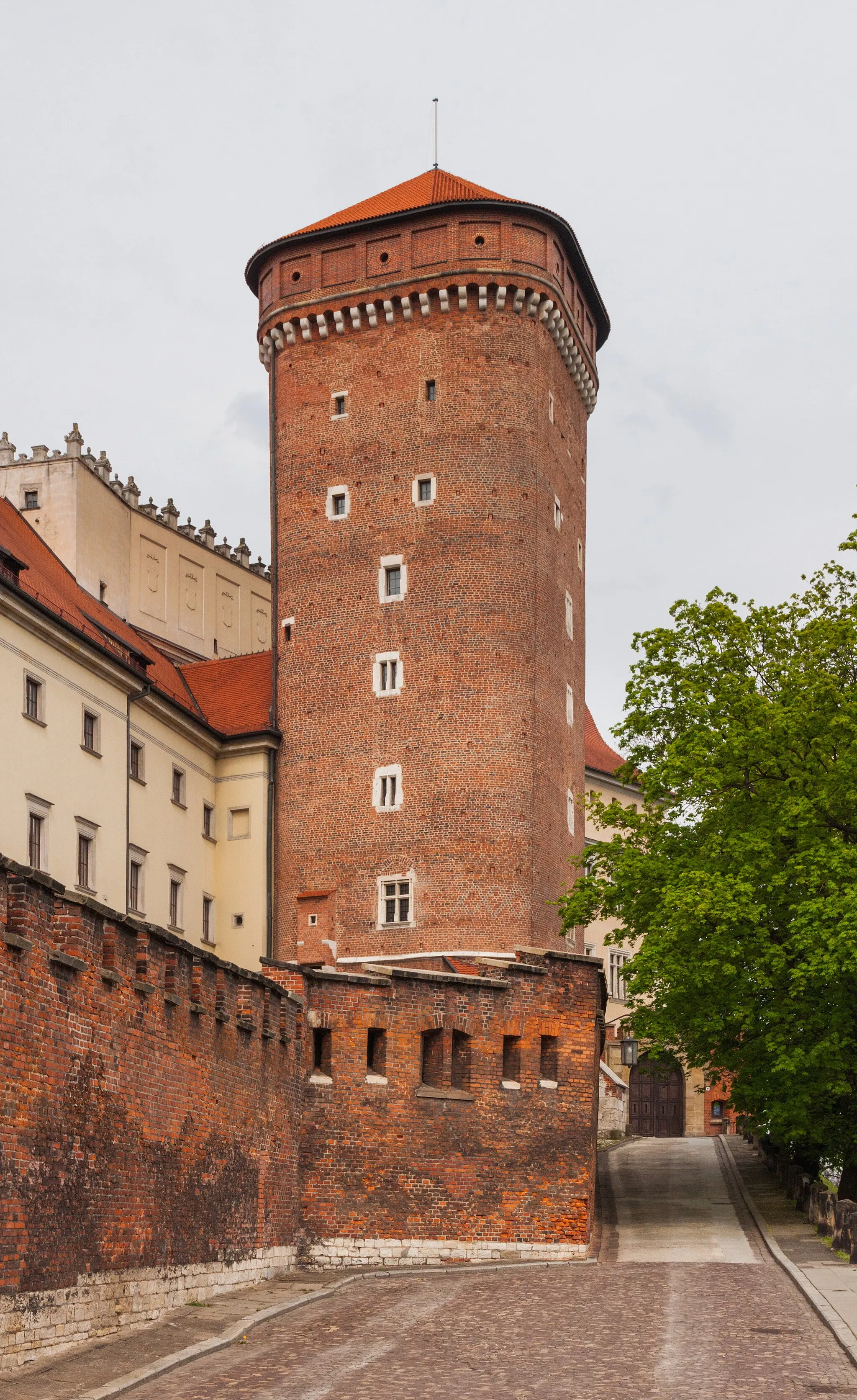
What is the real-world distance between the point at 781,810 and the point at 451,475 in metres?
15.2

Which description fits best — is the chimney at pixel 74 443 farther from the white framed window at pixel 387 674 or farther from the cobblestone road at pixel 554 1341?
the cobblestone road at pixel 554 1341

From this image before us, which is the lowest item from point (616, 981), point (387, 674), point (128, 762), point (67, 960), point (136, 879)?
point (616, 981)

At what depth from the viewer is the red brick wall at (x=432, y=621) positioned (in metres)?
43.5

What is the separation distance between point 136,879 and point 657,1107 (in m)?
31.8

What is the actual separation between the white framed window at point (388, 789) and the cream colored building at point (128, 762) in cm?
352

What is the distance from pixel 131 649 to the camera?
44.5m

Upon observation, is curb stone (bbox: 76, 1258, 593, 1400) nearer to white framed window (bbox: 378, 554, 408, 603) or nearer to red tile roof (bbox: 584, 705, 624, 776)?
white framed window (bbox: 378, 554, 408, 603)

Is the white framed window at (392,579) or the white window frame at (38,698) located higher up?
the white framed window at (392,579)

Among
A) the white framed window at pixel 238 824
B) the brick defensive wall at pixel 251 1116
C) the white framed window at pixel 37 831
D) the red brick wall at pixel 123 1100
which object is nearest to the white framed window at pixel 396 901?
the brick defensive wall at pixel 251 1116

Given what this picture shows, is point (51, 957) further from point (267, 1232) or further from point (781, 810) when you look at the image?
point (781, 810)

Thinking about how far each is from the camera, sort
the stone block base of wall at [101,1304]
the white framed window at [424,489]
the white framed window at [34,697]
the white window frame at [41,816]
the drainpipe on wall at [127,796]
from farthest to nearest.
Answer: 1. the white framed window at [424,489]
2. the drainpipe on wall at [127,796]
3. the white framed window at [34,697]
4. the white window frame at [41,816]
5. the stone block base of wall at [101,1304]

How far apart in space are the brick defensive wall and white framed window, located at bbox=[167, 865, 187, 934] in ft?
27.2

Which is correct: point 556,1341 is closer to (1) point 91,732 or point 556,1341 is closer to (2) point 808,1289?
(2) point 808,1289

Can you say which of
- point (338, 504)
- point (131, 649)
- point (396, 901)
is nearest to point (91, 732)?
point (131, 649)
